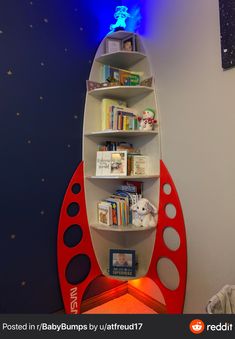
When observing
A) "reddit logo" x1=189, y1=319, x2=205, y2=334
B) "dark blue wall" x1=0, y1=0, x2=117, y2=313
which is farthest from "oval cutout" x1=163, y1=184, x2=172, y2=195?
"reddit logo" x1=189, y1=319, x2=205, y2=334

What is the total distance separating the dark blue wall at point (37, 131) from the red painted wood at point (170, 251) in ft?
2.29

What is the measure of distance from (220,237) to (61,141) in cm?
121

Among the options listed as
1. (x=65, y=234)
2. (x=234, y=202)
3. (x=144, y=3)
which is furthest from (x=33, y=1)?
Answer: (x=234, y=202)

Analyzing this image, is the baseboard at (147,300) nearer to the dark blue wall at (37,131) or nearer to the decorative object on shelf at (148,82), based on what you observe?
the dark blue wall at (37,131)

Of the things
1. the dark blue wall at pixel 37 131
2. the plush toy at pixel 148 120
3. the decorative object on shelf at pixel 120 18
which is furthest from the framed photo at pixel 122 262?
the decorative object on shelf at pixel 120 18

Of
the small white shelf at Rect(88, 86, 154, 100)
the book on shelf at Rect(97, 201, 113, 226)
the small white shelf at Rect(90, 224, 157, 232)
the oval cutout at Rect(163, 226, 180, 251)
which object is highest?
the small white shelf at Rect(88, 86, 154, 100)

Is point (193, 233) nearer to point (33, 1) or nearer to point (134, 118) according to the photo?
point (134, 118)

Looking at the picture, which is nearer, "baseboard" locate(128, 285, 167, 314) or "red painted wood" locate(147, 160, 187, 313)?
"red painted wood" locate(147, 160, 187, 313)

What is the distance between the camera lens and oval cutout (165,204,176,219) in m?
1.61

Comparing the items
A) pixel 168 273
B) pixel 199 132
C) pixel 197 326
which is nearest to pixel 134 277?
pixel 168 273

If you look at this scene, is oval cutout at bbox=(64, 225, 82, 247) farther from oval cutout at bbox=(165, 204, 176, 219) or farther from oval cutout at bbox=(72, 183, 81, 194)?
oval cutout at bbox=(165, 204, 176, 219)

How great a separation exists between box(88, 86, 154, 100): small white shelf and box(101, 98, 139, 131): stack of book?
0.21 ft

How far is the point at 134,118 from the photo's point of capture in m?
1.80

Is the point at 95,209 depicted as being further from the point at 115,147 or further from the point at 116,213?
the point at 115,147
